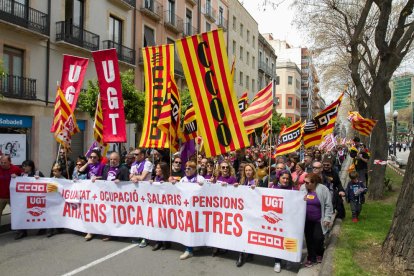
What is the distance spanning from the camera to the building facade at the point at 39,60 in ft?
50.3

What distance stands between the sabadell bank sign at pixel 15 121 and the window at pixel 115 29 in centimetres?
736

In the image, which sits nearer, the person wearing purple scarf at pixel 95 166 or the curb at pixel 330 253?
the curb at pixel 330 253

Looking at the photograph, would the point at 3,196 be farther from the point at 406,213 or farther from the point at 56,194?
the point at 406,213

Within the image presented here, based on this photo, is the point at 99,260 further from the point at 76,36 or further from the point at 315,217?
the point at 76,36

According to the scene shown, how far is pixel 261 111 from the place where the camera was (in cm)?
665

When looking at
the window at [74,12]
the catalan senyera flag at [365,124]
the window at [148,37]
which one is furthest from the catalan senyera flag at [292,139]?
the window at [148,37]

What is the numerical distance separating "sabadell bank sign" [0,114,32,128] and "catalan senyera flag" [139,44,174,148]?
34.2 ft

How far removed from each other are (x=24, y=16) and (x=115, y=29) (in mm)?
6543

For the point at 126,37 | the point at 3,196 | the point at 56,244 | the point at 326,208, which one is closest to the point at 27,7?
the point at 126,37

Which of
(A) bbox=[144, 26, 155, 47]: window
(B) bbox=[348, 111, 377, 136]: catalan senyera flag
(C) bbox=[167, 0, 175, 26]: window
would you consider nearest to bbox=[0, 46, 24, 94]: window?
(A) bbox=[144, 26, 155, 47]: window

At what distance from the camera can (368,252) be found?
576 cm

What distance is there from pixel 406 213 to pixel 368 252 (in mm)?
1153

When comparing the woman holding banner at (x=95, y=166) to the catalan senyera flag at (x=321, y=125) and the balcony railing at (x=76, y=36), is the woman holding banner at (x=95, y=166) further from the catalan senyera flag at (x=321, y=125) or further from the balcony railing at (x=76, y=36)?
the balcony railing at (x=76, y=36)

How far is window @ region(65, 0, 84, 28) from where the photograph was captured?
18.8m
